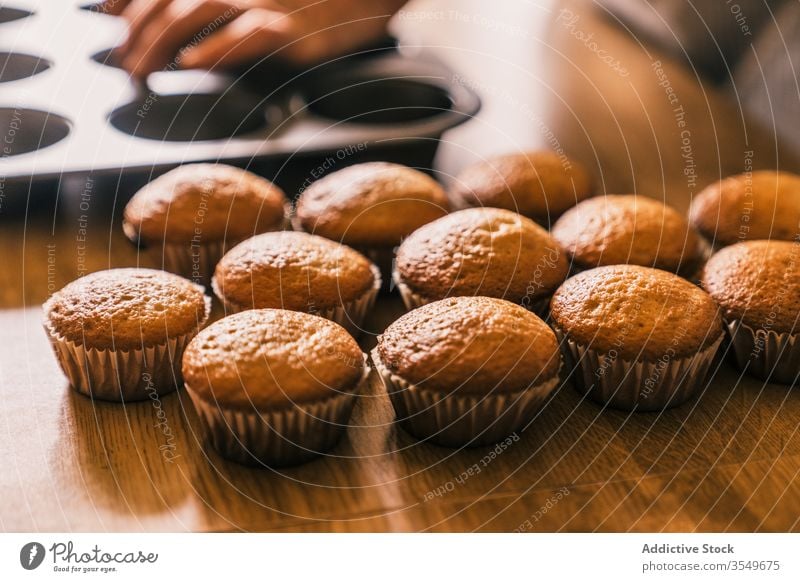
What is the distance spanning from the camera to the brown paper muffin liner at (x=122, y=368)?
131 cm

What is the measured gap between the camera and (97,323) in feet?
4.29

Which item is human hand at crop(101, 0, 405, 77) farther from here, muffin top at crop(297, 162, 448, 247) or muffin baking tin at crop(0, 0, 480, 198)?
muffin top at crop(297, 162, 448, 247)

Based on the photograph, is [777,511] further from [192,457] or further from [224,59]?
[224,59]

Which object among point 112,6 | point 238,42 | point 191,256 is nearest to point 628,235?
point 191,256

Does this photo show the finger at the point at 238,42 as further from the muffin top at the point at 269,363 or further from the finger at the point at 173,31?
the muffin top at the point at 269,363

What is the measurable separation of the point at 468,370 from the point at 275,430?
11.8 inches

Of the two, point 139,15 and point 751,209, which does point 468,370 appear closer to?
point 751,209

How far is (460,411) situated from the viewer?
1226 mm

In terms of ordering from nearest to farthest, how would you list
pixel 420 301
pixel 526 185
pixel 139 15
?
1. pixel 420 301
2. pixel 526 185
3. pixel 139 15

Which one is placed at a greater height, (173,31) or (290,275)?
(173,31)

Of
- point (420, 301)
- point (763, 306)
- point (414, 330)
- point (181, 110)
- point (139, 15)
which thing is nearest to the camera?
point (414, 330)

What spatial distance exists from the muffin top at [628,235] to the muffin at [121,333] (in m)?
0.76

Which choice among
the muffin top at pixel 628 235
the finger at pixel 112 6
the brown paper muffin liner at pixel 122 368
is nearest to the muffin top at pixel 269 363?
the brown paper muffin liner at pixel 122 368

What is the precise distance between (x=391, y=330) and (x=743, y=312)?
2.06ft
